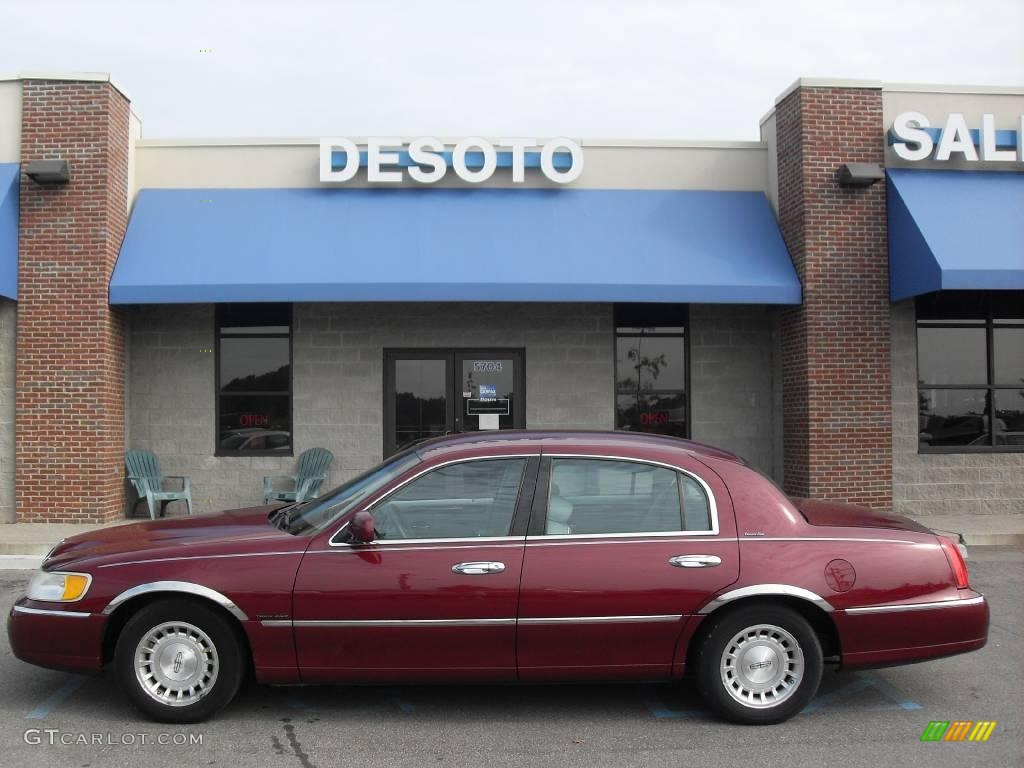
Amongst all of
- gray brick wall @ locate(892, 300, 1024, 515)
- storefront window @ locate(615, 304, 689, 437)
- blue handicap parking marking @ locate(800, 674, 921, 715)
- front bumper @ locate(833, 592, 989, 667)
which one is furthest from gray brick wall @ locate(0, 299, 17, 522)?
gray brick wall @ locate(892, 300, 1024, 515)

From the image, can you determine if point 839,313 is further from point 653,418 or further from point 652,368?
point 653,418

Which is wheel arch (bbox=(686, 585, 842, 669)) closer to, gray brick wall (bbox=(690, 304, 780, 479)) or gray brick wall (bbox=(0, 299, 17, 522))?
gray brick wall (bbox=(690, 304, 780, 479))

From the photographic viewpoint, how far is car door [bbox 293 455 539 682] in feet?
15.0

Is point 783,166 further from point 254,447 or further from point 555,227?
point 254,447

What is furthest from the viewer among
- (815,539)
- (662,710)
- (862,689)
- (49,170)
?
(49,170)

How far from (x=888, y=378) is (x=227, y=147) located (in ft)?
31.5

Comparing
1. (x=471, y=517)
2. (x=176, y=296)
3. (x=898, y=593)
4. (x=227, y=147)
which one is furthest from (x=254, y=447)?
(x=898, y=593)

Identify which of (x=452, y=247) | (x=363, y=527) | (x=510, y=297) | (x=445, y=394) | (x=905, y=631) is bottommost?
(x=905, y=631)

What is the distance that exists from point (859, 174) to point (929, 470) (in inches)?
164

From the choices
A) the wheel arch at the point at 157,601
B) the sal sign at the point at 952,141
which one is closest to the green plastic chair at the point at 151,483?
the wheel arch at the point at 157,601

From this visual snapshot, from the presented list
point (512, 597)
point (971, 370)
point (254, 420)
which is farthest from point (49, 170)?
point (971, 370)

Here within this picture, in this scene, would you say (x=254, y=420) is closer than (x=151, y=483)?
No

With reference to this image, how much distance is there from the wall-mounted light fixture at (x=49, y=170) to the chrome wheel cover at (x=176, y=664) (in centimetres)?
855

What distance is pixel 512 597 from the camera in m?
4.60
